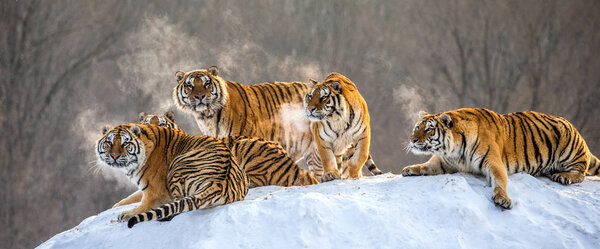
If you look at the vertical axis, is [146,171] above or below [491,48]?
below

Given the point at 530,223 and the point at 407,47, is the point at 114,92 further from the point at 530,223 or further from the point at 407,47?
the point at 530,223

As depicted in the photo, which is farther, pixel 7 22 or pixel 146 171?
pixel 7 22

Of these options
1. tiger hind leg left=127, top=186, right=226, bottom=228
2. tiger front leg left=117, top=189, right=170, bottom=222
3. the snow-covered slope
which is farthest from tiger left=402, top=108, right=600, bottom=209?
tiger front leg left=117, top=189, right=170, bottom=222

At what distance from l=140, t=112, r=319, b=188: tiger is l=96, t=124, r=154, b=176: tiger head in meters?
0.85

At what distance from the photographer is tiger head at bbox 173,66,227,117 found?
6.71 meters

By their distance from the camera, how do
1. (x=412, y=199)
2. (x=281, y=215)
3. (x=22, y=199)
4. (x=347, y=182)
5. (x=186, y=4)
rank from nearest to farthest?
(x=281, y=215) < (x=412, y=199) < (x=347, y=182) < (x=22, y=199) < (x=186, y=4)

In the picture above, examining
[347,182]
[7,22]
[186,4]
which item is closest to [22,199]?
[7,22]

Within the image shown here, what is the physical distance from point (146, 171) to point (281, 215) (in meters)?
1.19

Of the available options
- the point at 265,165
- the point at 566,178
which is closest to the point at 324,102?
the point at 265,165

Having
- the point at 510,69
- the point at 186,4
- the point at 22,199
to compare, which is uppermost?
the point at 186,4

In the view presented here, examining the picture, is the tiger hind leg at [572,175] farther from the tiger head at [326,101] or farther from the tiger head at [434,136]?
the tiger head at [326,101]

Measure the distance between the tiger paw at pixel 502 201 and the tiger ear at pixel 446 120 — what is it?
0.68 meters

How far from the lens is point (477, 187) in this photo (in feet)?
17.2

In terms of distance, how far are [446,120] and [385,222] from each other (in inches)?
44.1
